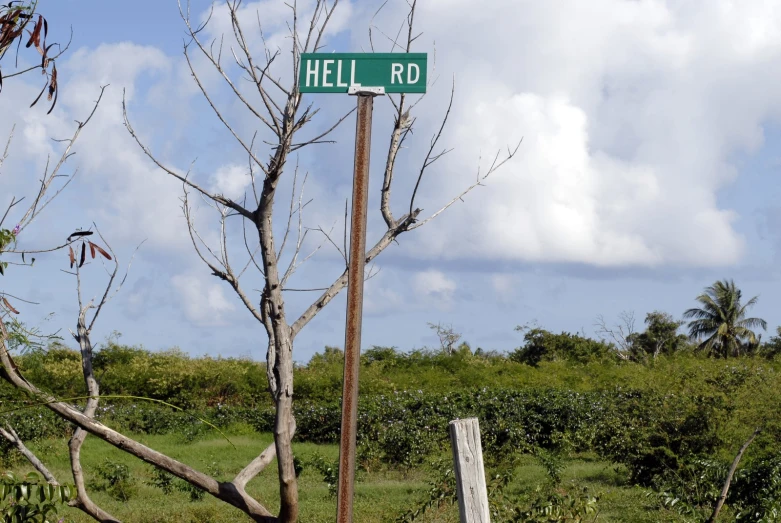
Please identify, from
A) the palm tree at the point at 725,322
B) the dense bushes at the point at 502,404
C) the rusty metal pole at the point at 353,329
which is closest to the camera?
the rusty metal pole at the point at 353,329

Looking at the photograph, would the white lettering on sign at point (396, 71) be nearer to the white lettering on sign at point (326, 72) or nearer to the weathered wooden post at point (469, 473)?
the white lettering on sign at point (326, 72)

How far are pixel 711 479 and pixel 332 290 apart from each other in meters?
5.29

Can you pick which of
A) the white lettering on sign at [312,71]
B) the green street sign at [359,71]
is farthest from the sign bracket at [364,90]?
the white lettering on sign at [312,71]

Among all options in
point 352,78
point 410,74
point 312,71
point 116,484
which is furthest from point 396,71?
point 116,484

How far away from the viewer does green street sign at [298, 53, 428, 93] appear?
2672 millimetres

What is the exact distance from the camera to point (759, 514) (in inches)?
236

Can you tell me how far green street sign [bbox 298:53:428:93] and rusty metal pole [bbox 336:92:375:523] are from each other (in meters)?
0.06

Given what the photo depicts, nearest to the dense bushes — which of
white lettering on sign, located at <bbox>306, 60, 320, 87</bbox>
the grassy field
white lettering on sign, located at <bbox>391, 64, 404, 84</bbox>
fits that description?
the grassy field

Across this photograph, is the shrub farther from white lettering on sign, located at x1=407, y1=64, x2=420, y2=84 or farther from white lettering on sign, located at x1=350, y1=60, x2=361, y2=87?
white lettering on sign, located at x1=407, y1=64, x2=420, y2=84

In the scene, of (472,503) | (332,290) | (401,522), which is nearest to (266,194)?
(332,290)

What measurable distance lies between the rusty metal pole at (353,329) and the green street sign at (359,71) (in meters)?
0.06

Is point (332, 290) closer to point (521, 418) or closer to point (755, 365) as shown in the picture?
point (755, 365)

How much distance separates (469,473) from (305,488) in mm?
8120

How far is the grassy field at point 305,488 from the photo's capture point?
8.02 meters
